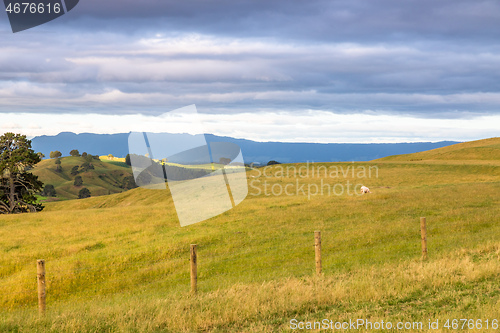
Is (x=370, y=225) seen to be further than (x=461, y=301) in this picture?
Yes

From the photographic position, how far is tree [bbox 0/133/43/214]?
50.3 m

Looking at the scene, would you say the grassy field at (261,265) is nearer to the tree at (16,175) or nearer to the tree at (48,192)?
the tree at (16,175)

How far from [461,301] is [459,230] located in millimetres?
14439

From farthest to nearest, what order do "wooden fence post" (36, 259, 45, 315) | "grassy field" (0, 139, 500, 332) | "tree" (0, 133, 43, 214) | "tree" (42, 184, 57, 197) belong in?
"tree" (42, 184, 57, 197), "tree" (0, 133, 43, 214), "wooden fence post" (36, 259, 45, 315), "grassy field" (0, 139, 500, 332)

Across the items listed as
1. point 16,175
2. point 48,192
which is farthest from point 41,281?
point 48,192

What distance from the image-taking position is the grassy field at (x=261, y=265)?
9922mm

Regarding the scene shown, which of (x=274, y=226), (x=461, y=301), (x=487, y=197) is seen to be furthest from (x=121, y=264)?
(x=487, y=197)

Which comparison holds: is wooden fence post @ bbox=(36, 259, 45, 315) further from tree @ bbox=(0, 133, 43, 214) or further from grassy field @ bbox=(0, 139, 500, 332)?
tree @ bbox=(0, 133, 43, 214)

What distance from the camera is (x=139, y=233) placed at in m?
28.0

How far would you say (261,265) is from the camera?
1870 centimetres

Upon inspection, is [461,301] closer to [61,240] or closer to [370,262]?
[370,262]

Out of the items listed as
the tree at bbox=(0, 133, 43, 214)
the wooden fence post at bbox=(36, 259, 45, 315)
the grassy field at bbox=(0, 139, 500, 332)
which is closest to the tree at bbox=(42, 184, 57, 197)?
the tree at bbox=(0, 133, 43, 214)

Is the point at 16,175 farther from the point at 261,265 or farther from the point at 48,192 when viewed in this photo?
the point at 48,192

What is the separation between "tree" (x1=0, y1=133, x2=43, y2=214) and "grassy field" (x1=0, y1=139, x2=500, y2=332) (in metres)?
15.3
